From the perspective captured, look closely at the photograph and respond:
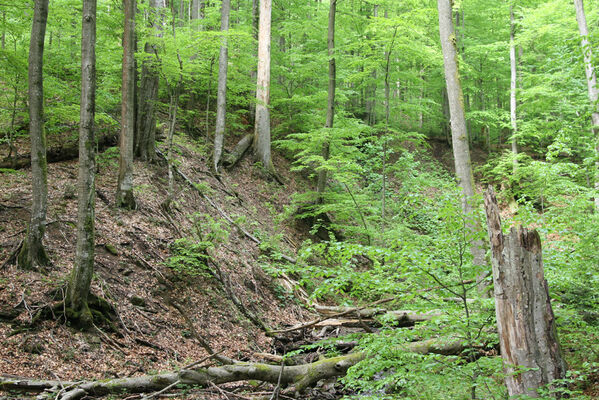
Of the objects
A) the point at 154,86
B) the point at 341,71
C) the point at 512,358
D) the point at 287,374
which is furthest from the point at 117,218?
Result: the point at 341,71

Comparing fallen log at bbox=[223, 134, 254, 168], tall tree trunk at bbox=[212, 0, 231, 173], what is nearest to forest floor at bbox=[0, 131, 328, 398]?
tall tree trunk at bbox=[212, 0, 231, 173]

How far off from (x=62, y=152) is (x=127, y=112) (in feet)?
7.64

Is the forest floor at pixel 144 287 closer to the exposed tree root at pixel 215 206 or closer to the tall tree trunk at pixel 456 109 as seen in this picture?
the exposed tree root at pixel 215 206

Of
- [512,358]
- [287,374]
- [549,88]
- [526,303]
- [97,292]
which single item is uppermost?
[549,88]

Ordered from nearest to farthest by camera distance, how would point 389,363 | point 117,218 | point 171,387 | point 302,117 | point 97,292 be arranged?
1. point 389,363
2. point 171,387
3. point 97,292
4. point 117,218
5. point 302,117

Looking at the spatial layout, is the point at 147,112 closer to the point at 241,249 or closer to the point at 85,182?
the point at 241,249

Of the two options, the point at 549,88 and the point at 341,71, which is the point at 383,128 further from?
the point at 549,88

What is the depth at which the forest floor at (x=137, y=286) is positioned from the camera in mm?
4758

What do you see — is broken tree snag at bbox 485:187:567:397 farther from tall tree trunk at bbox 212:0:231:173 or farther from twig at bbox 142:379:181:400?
tall tree trunk at bbox 212:0:231:173

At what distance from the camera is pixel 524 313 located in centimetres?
367

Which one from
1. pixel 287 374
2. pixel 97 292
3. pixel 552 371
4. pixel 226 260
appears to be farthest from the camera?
pixel 226 260

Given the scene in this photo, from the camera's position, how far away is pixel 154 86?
967 cm

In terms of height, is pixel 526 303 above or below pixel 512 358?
above

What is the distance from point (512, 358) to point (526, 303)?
21.3 inches
